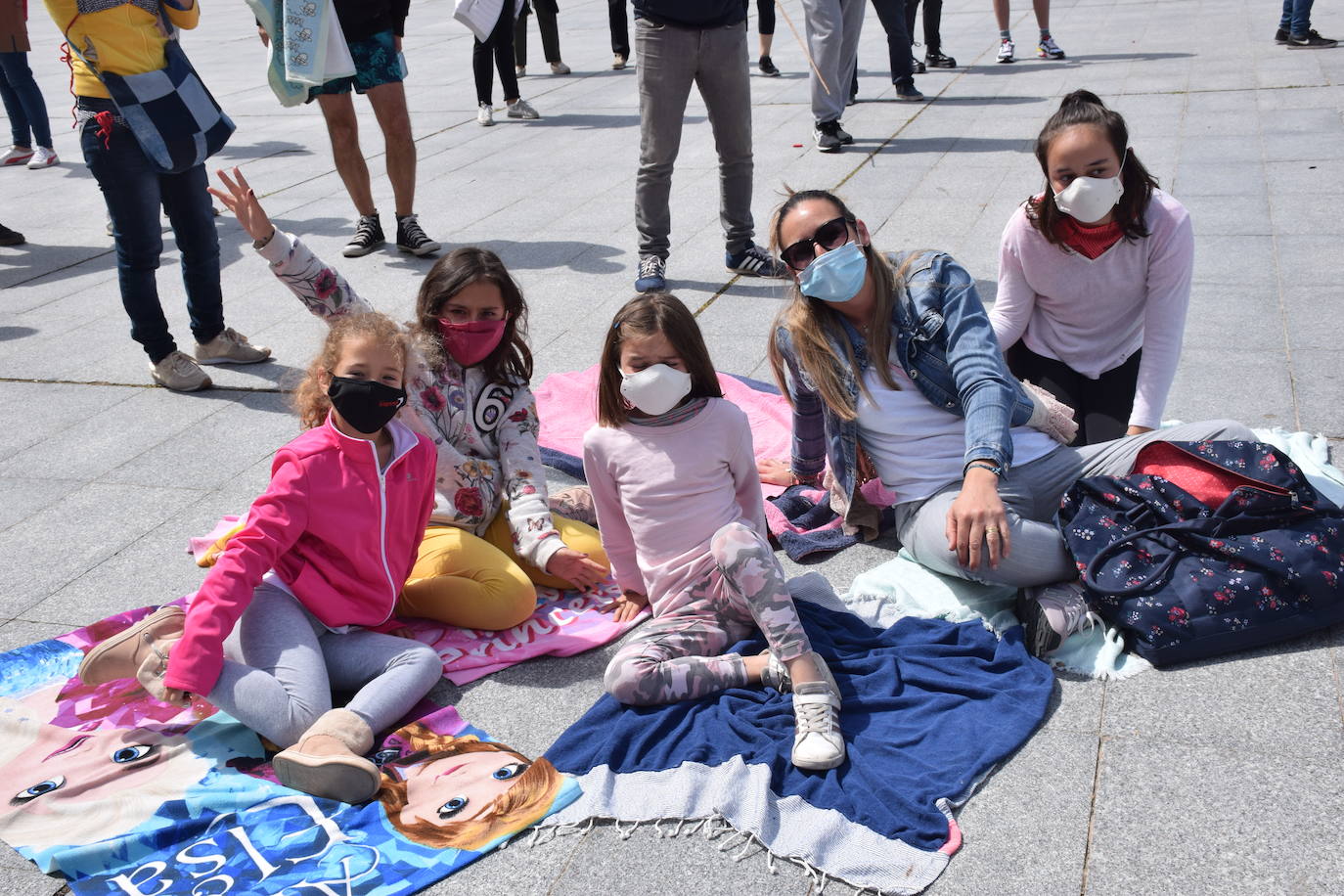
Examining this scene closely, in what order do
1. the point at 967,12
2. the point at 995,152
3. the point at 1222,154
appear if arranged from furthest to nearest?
the point at 967,12, the point at 995,152, the point at 1222,154

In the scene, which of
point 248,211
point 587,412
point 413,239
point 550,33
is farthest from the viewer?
point 550,33

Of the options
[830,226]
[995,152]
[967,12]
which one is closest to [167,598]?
[830,226]

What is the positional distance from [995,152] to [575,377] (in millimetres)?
4457

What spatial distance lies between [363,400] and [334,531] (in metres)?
0.34

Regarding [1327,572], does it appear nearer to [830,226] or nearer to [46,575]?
[830,226]

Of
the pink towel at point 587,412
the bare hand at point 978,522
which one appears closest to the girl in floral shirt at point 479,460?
the pink towel at point 587,412

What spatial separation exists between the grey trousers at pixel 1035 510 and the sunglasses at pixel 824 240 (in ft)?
2.35

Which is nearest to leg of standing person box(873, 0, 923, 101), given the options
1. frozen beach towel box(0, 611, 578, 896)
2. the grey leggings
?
the grey leggings

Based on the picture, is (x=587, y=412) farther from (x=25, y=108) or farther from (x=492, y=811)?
(x=25, y=108)

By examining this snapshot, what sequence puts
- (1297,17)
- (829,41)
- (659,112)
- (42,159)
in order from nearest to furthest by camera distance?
(659,112), (829,41), (42,159), (1297,17)

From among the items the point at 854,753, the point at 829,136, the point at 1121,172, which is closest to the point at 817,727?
the point at 854,753

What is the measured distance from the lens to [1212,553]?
278 cm

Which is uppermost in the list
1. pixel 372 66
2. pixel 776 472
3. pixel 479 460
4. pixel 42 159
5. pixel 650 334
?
pixel 372 66

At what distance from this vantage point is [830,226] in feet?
10.2
